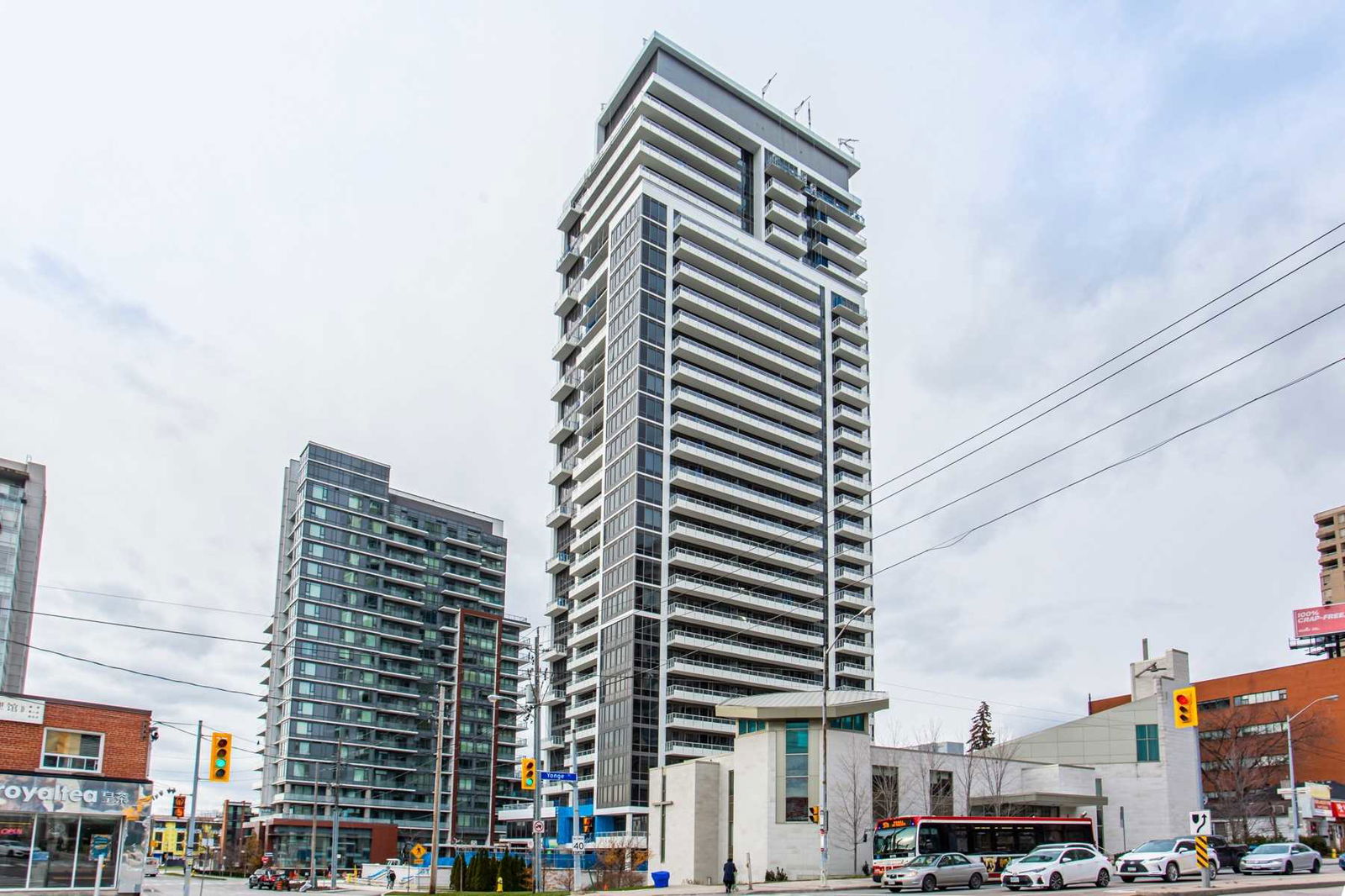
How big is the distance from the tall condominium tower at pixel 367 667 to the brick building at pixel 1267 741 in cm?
7869

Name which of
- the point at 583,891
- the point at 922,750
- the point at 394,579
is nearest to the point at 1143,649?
the point at 922,750

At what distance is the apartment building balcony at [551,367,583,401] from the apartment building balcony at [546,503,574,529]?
11.8 meters

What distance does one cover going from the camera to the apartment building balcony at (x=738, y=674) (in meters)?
96.9

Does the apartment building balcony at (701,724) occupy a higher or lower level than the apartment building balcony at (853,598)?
lower

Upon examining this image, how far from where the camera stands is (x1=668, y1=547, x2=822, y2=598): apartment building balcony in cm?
10050

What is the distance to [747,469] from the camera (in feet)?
353

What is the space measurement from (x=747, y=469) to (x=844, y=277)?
29.7 m

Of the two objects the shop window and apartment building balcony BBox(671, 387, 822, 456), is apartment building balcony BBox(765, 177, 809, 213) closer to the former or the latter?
apartment building balcony BBox(671, 387, 822, 456)

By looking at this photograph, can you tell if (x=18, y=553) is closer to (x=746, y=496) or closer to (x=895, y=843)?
(x=746, y=496)

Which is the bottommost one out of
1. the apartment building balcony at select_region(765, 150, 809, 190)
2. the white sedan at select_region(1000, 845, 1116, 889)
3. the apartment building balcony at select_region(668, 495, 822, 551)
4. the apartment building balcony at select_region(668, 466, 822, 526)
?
the white sedan at select_region(1000, 845, 1116, 889)

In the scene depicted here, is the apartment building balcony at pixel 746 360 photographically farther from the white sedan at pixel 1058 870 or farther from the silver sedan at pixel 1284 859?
the white sedan at pixel 1058 870

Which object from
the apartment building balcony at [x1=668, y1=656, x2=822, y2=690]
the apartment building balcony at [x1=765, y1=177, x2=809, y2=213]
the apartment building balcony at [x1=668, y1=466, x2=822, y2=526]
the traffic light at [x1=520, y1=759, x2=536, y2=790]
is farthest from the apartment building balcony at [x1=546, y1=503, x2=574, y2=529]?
the traffic light at [x1=520, y1=759, x2=536, y2=790]

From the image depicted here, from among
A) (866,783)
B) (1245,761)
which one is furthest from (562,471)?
(1245,761)

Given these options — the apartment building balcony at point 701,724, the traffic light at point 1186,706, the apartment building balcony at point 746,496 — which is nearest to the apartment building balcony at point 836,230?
the apartment building balcony at point 746,496
